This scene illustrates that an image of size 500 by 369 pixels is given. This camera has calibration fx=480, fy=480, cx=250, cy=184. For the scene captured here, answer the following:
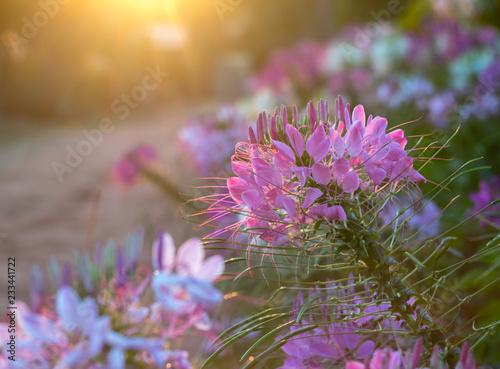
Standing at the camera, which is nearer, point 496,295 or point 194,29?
point 496,295

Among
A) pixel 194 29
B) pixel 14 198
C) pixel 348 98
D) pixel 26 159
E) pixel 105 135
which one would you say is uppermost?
pixel 194 29

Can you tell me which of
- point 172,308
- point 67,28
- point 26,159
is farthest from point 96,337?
point 67,28

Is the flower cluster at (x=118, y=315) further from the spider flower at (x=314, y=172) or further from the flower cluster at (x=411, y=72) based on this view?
the flower cluster at (x=411, y=72)

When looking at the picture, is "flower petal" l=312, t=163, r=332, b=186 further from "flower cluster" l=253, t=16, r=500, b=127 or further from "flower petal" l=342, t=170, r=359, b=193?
"flower cluster" l=253, t=16, r=500, b=127

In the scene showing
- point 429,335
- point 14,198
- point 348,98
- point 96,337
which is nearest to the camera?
point 429,335

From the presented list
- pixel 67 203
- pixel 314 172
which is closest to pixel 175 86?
pixel 67 203

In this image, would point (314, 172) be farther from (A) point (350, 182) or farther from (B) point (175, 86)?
(B) point (175, 86)

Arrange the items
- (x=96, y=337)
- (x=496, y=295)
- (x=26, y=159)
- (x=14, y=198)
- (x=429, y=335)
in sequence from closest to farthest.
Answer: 1. (x=429, y=335)
2. (x=96, y=337)
3. (x=496, y=295)
4. (x=14, y=198)
5. (x=26, y=159)

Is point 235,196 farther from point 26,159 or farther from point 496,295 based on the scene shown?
point 26,159

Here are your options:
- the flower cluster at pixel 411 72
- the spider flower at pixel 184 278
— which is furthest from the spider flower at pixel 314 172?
the flower cluster at pixel 411 72
